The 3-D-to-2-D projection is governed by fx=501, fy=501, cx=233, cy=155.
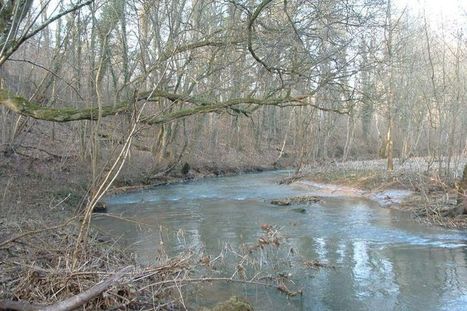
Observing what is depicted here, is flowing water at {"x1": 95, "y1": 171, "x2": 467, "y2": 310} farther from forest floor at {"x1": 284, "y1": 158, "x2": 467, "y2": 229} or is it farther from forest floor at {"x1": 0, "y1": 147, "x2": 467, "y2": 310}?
forest floor at {"x1": 0, "y1": 147, "x2": 467, "y2": 310}

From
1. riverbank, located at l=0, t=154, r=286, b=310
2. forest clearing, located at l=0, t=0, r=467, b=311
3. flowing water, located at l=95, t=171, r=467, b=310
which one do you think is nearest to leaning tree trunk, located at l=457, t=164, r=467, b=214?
forest clearing, located at l=0, t=0, r=467, b=311

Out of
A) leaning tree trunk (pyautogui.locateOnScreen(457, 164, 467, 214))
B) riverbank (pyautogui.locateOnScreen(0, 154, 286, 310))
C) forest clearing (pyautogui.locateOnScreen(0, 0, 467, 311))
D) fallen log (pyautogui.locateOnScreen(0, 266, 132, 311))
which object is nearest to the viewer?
fallen log (pyautogui.locateOnScreen(0, 266, 132, 311))

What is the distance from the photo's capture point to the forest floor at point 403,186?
→ 47.1 feet

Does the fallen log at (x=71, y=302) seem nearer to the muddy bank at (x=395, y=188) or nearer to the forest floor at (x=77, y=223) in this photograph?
the forest floor at (x=77, y=223)

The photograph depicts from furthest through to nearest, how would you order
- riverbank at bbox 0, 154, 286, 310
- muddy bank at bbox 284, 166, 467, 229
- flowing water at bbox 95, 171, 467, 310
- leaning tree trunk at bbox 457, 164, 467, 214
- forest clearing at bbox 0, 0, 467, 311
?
muddy bank at bbox 284, 166, 467, 229 → leaning tree trunk at bbox 457, 164, 467, 214 → flowing water at bbox 95, 171, 467, 310 → forest clearing at bbox 0, 0, 467, 311 → riverbank at bbox 0, 154, 286, 310

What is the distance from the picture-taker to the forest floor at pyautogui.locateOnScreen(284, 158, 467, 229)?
14.4 metres

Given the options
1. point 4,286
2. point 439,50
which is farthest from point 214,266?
point 439,50

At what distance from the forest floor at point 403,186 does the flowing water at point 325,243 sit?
2.27 feet

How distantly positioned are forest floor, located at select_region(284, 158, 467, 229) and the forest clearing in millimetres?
97

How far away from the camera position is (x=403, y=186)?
1952 centimetres

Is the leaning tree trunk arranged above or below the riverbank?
above

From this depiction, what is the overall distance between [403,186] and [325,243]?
9.14 metres

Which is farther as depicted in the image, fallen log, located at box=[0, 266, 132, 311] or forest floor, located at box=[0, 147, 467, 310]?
forest floor, located at box=[0, 147, 467, 310]

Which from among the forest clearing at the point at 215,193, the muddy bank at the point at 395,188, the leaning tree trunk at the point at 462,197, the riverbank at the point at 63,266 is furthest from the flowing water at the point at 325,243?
the leaning tree trunk at the point at 462,197
